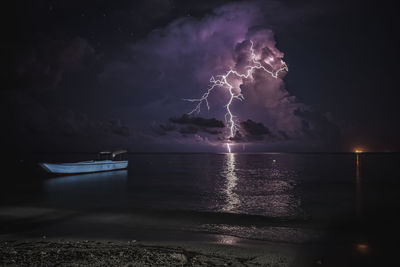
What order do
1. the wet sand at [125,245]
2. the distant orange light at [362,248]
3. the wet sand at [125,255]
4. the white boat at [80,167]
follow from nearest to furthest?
1. the wet sand at [125,255]
2. the wet sand at [125,245]
3. the distant orange light at [362,248]
4. the white boat at [80,167]

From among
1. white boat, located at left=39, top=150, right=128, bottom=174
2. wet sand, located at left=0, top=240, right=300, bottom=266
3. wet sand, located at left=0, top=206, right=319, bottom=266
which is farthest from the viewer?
white boat, located at left=39, top=150, right=128, bottom=174

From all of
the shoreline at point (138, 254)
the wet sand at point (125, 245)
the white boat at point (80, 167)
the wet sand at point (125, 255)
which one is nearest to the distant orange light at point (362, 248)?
the wet sand at point (125, 245)

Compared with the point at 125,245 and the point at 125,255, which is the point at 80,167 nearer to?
the point at 125,245

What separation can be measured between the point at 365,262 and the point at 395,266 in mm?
856

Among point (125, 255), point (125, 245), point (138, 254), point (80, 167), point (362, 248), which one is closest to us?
point (125, 255)

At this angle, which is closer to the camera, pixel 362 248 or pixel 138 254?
pixel 138 254

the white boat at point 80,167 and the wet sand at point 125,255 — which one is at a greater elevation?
the wet sand at point 125,255

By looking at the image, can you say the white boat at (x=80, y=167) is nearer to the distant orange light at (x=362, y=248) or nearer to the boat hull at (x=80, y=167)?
the boat hull at (x=80, y=167)

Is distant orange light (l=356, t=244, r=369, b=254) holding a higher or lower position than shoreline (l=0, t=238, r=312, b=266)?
lower

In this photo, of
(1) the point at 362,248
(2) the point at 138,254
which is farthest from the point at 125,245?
(1) the point at 362,248

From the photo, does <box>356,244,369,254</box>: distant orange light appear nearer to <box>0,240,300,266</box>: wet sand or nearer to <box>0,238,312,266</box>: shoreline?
<box>0,238,312,266</box>: shoreline

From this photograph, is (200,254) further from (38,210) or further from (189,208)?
(38,210)

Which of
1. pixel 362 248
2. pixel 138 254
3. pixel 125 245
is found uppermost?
pixel 138 254

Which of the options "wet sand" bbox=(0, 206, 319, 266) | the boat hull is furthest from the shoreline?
the boat hull
